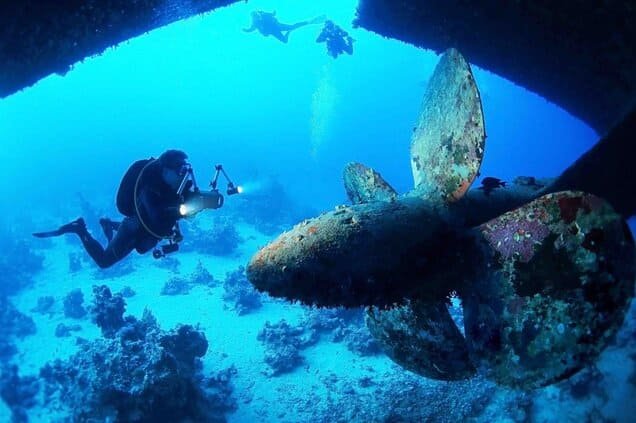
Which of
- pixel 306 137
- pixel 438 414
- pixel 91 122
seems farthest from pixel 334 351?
pixel 91 122

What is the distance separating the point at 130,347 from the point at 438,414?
6.82m

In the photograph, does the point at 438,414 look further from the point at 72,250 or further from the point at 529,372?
the point at 72,250

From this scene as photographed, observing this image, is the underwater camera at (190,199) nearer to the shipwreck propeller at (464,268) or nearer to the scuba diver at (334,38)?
the shipwreck propeller at (464,268)

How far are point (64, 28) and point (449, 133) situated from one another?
4.70 m

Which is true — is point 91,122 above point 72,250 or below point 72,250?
above

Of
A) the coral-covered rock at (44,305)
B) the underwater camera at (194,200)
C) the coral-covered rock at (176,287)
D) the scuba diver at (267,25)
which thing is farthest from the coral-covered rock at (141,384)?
the scuba diver at (267,25)

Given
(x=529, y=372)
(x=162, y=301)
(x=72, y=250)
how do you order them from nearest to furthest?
(x=529, y=372)
(x=162, y=301)
(x=72, y=250)

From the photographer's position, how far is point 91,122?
319 feet

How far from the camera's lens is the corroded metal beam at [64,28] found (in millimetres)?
4359

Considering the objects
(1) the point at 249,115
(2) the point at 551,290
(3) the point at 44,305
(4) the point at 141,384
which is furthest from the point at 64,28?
(1) the point at 249,115

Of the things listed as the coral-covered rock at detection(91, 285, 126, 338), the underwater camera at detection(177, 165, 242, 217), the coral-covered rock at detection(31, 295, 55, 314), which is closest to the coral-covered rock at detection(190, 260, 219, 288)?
the coral-covered rock at detection(31, 295, 55, 314)

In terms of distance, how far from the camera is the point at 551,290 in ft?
9.08

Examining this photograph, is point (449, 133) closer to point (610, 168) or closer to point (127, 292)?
point (610, 168)

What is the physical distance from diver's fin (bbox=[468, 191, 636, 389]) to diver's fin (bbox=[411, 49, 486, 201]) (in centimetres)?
69
